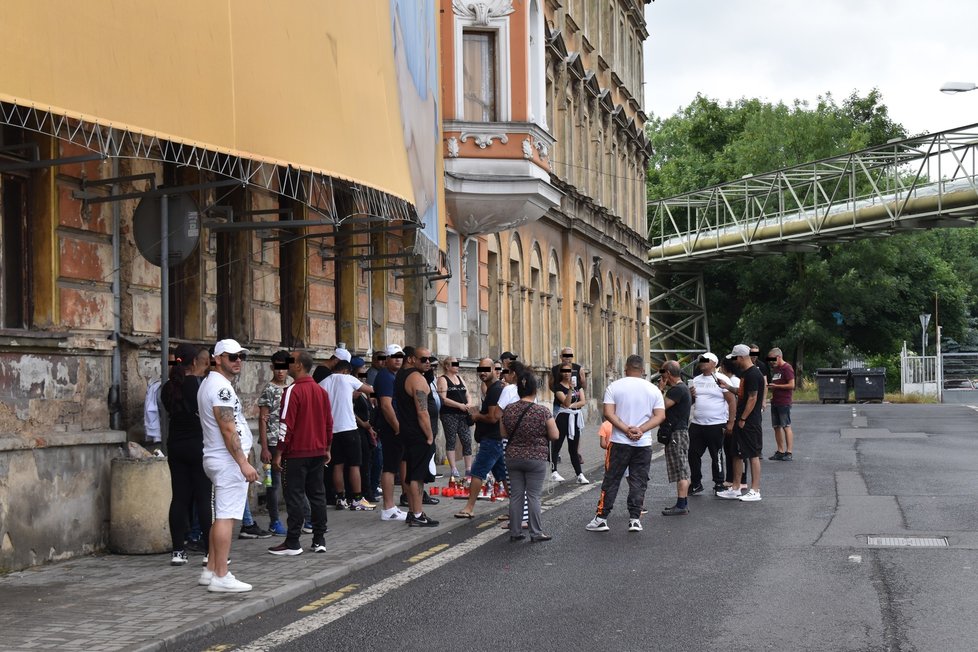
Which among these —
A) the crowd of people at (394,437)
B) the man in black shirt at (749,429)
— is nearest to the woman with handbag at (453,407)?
the crowd of people at (394,437)

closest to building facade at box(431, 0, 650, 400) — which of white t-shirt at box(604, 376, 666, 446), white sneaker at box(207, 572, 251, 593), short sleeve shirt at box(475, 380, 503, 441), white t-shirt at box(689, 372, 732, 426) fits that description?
white t-shirt at box(689, 372, 732, 426)

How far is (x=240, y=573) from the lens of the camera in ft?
34.1

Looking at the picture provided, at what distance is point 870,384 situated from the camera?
54.5 m

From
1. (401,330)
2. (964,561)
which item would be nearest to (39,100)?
(964,561)

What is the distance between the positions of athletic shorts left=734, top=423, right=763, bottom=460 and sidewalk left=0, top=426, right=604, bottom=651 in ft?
14.1

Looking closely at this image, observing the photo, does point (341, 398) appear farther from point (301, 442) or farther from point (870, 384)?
point (870, 384)

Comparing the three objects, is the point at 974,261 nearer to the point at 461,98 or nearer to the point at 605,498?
the point at 461,98

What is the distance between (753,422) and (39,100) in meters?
9.34

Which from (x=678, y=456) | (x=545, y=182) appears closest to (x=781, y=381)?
(x=545, y=182)

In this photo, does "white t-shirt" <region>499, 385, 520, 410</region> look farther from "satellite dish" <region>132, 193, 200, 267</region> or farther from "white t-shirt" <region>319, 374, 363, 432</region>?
"satellite dish" <region>132, 193, 200, 267</region>

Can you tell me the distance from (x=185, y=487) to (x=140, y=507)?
0.84 metres

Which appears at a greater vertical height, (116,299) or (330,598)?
(116,299)

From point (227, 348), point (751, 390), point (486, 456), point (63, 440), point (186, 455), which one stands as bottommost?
point (486, 456)

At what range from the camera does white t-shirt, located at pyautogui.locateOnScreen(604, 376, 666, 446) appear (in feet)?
44.1
